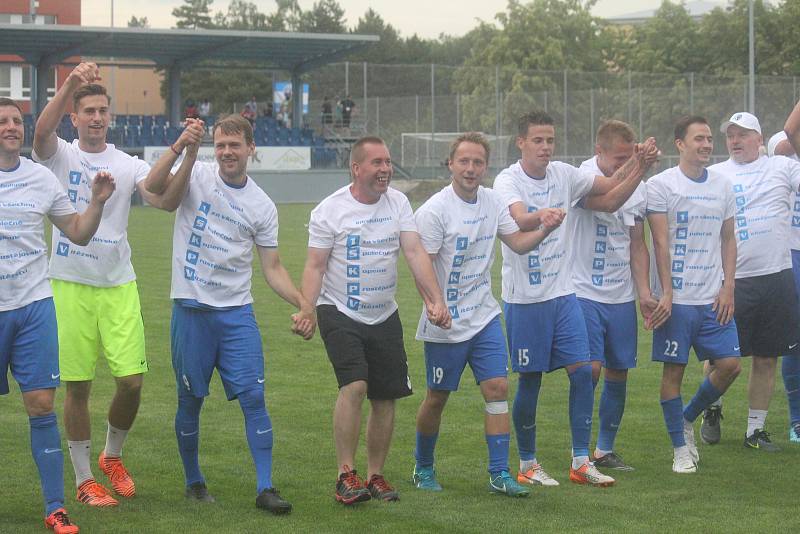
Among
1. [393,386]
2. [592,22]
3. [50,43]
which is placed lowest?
[393,386]

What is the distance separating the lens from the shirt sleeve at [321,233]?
6.84m

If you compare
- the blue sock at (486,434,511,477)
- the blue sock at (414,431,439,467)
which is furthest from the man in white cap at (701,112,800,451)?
the blue sock at (414,431,439,467)

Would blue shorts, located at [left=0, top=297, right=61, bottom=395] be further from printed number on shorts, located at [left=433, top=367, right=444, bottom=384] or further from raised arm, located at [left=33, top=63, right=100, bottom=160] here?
printed number on shorts, located at [left=433, top=367, right=444, bottom=384]

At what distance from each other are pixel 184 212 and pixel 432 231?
4.53 feet

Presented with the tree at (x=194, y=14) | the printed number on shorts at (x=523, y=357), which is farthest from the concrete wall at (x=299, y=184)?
the tree at (x=194, y=14)

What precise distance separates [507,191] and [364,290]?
1.11 meters

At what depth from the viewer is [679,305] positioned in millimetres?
7633

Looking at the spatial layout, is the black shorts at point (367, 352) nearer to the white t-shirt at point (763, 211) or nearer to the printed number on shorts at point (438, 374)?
the printed number on shorts at point (438, 374)

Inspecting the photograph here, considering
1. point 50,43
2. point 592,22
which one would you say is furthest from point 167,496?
point 592,22

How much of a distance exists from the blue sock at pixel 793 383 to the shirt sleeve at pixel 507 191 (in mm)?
2705

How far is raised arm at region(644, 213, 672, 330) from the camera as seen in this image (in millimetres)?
7512

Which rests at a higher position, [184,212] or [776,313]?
[184,212]

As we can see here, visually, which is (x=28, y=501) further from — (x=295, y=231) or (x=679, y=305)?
(x=295, y=231)

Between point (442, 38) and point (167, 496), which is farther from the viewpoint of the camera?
point (442, 38)
